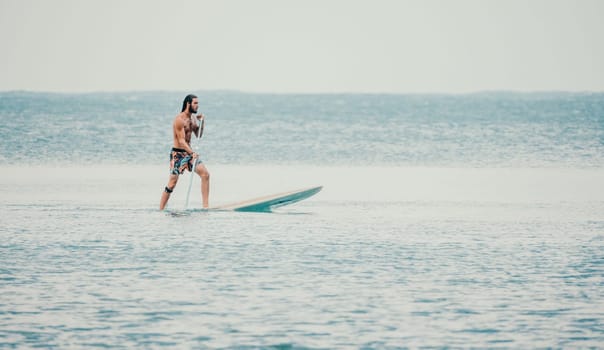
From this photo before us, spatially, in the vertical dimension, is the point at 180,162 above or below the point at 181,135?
below

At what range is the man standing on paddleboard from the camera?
17609 millimetres

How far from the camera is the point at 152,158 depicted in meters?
41.0

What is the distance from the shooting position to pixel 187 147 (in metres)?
17.7

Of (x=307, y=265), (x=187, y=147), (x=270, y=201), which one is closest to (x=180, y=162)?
(x=187, y=147)

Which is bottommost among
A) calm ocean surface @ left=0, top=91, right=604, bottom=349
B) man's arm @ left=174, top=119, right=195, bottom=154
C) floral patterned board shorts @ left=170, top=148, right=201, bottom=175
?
calm ocean surface @ left=0, top=91, right=604, bottom=349

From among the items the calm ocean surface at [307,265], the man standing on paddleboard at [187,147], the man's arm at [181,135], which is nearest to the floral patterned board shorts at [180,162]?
the man standing on paddleboard at [187,147]

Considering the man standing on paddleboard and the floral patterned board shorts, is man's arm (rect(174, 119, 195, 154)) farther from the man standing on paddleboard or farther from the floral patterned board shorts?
the floral patterned board shorts

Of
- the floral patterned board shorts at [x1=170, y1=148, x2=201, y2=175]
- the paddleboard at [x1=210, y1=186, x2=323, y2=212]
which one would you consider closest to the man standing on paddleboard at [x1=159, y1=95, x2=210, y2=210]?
the floral patterned board shorts at [x1=170, y1=148, x2=201, y2=175]

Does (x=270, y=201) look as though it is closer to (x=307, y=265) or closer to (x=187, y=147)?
(x=187, y=147)

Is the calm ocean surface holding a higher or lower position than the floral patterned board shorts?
lower

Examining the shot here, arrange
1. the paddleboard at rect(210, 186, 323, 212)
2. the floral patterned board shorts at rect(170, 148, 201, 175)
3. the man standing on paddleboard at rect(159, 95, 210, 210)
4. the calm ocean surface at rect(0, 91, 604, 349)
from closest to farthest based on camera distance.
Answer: the calm ocean surface at rect(0, 91, 604, 349) → the man standing on paddleboard at rect(159, 95, 210, 210) → the floral patterned board shorts at rect(170, 148, 201, 175) → the paddleboard at rect(210, 186, 323, 212)

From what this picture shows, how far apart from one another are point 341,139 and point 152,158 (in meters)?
23.5

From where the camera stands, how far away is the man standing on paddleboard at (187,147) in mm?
17609

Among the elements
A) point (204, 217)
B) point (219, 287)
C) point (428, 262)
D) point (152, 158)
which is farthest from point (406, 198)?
point (152, 158)
